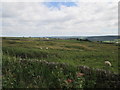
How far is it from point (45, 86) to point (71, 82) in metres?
1.28

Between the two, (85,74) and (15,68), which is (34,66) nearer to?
(15,68)

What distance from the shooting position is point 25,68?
9484 mm

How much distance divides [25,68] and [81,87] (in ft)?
12.4

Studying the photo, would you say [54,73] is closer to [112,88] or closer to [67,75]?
[67,75]

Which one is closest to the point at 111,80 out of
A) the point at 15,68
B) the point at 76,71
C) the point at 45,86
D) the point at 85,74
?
the point at 85,74

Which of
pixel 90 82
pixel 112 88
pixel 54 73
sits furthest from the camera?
pixel 54 73

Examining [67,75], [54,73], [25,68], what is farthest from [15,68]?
[67,75]

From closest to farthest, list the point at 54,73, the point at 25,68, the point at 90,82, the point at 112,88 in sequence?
the point at 112,88 < the point at 90,82 < the point at 54,73 < the point at 25,68

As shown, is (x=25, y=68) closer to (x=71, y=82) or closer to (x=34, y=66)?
(x=34, y=66)

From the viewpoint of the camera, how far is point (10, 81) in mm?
8164

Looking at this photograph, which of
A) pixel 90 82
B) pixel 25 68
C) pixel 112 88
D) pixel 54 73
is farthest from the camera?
pixel 25 68

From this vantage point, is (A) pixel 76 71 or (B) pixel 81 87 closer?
(B) pixel 81 87

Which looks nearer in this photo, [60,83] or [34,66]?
[60,83]

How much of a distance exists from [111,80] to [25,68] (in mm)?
4907
